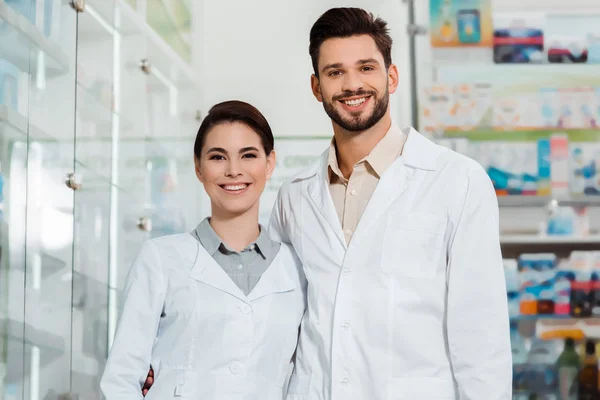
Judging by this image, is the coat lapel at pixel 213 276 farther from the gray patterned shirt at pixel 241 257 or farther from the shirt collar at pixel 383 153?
the shirt collar at pixel 383 153

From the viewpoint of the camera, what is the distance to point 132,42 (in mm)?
3686

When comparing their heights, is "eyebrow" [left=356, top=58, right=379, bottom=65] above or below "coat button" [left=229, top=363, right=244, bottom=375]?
above

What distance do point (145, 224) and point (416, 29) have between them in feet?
5.65

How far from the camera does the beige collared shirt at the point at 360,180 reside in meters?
2.11

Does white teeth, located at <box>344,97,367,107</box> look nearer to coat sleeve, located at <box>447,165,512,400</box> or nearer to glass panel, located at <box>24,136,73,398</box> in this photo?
coat sleeve, located at <box>447,165,512,400</box>

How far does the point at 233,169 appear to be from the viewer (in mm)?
1988

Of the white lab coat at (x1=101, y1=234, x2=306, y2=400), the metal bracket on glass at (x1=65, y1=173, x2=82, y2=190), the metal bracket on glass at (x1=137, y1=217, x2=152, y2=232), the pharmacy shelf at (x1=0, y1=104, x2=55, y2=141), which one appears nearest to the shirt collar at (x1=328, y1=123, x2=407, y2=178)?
the white lab coat at (x1=101, y1=234, x2=306, y2=400)

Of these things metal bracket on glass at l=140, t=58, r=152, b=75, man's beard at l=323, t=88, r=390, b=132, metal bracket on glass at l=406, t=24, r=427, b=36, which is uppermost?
metal bracket on glass at l=406, t=24, r=427, b=36

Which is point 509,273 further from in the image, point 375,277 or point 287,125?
point 375,277

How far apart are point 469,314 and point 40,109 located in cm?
140

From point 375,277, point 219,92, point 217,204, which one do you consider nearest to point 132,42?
point 219,92

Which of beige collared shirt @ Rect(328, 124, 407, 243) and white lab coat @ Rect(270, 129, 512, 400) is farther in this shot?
beige collared shirt @ Rect(328, 124, 407, 243)

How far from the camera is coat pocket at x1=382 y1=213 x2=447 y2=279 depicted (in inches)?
78.5

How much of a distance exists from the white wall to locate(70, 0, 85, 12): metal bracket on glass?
172cm
